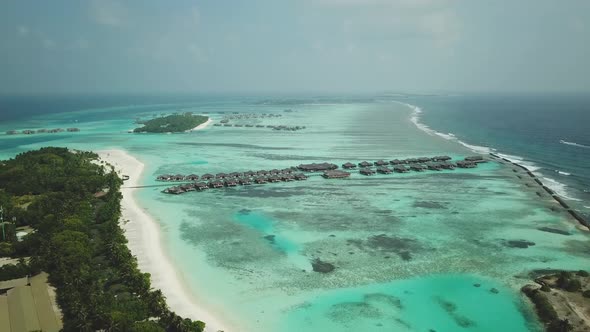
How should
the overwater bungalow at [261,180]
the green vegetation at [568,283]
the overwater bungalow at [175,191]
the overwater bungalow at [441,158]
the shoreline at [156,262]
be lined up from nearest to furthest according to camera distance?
1. the shoreline at [156,262]
2. the green vegetation at [568,283]
3. the overwater bungalow at [175,191]
4. the overwater bungalow at [261,180]
5. the overwater bungalow at [441,158]

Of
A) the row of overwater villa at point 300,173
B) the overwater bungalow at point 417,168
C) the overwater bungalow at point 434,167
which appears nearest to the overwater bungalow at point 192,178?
the row of overwater villa at point 300,173

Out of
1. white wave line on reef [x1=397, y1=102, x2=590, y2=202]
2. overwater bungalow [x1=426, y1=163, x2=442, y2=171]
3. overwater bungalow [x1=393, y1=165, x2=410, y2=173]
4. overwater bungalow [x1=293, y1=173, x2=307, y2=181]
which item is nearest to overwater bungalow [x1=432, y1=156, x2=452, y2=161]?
overwater bungalow [x1=426, y1=163, x2=442, y2=171]

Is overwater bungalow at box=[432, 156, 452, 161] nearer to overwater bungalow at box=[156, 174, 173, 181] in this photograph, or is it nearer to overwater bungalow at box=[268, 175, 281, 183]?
overwater bungalow at box=[268, 175, 281, 183]

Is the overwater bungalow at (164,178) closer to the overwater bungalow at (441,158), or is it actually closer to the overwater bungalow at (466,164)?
the overwater bungalow at (441,158)

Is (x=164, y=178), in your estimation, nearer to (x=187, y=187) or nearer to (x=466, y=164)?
(x=187, y=187)

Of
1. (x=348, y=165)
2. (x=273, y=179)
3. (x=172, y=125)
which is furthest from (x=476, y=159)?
(x=172, y=125)
